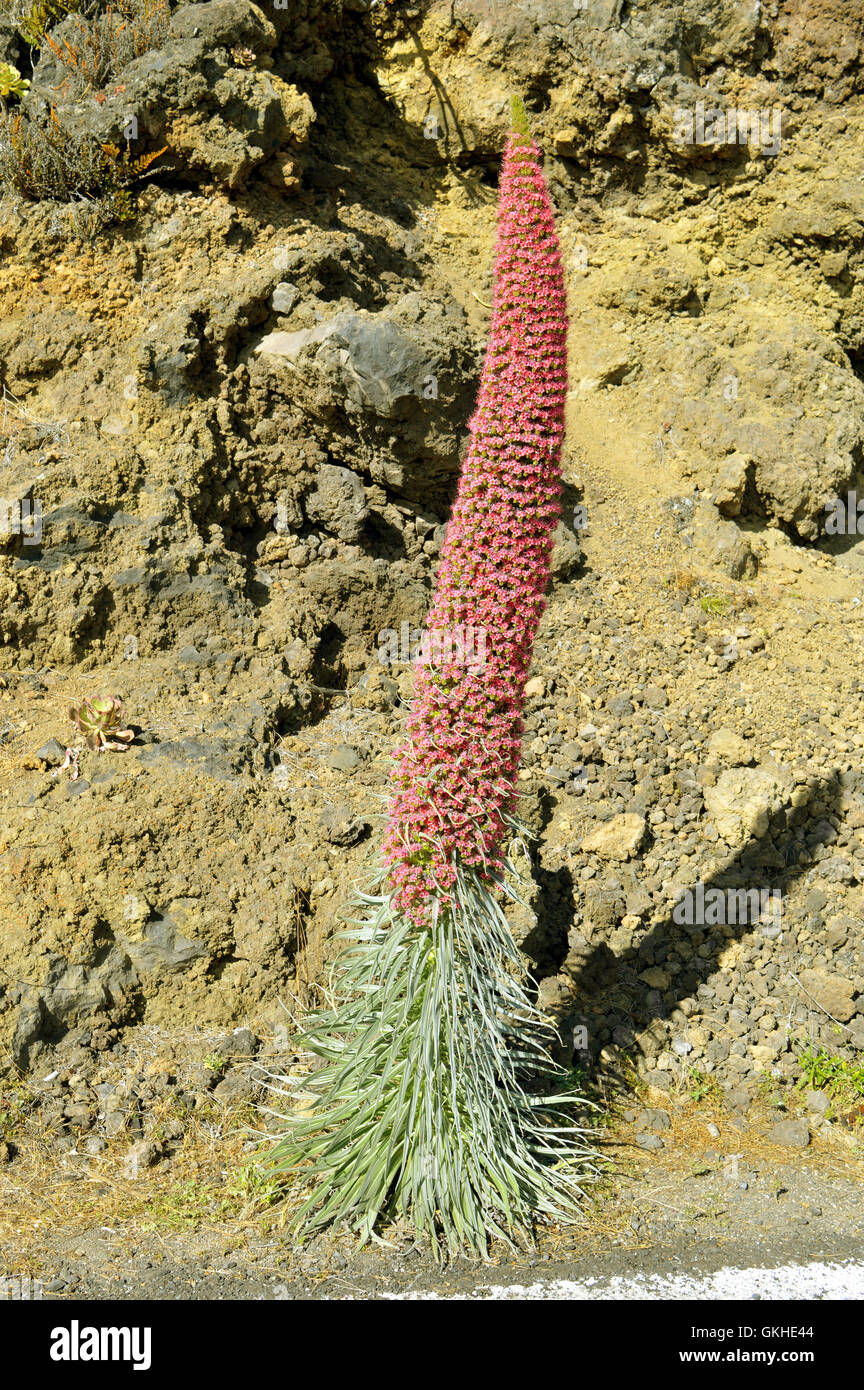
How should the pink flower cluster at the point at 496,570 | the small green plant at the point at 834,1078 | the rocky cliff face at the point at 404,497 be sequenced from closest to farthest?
the pink flower cluster at the point at 496,570, the small green plant at the point at 834,1078, the rocky cliff face at the point at 404,497

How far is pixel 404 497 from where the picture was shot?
25.4 ft

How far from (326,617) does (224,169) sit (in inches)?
139

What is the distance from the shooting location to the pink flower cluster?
12.2ft

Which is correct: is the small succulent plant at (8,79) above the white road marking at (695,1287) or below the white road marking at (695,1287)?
above

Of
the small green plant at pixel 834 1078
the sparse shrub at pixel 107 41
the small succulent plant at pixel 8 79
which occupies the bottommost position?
the small green plant at pixel 834 1078

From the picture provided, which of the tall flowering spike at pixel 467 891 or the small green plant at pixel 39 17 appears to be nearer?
the tall flowering spike at pixel 467 891

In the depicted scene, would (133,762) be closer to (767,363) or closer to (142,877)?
(142,877)

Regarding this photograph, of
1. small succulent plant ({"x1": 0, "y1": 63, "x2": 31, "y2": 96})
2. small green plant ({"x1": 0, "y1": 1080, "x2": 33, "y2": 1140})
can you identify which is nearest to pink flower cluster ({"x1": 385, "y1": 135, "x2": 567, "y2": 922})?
small green plant ({"x1": 0, "y1": 1080, "x2": 33, "y2": 1140})

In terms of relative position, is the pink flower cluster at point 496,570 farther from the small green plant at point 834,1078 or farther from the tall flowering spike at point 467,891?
the small green plant at point 834,1078

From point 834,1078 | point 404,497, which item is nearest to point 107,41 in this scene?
point 404,497

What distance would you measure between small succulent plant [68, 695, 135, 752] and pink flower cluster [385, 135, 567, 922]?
7.58 feet

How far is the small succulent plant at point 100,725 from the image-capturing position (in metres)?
5.78

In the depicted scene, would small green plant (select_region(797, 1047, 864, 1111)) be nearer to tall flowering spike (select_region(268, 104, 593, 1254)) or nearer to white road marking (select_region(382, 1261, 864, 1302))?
white road marking (select_region(382, 1261, 864, 1302))

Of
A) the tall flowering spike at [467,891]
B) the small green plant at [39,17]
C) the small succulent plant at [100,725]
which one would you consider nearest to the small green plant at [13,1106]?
Answer: the tall flowering spike at [467,891]
